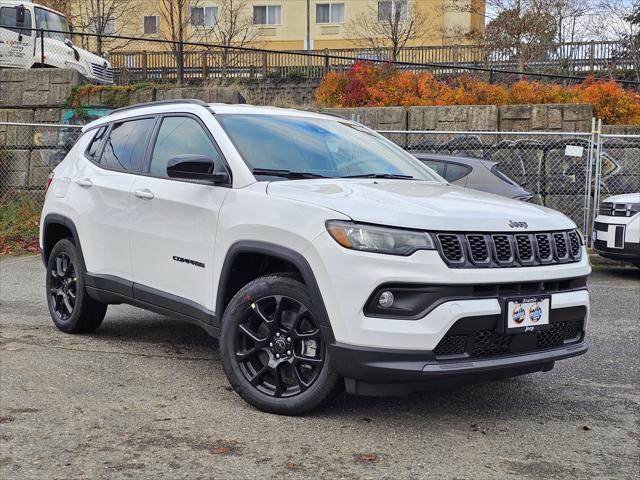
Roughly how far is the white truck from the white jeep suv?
12.6 meters

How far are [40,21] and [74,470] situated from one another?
60.1 feet

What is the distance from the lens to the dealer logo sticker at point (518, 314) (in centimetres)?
374

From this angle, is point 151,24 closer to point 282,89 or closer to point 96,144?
point 282,89

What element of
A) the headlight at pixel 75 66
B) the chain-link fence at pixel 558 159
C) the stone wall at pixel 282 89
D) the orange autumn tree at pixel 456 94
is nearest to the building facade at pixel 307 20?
the stone wall at pixel 282 89

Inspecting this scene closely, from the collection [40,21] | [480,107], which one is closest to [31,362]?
[480,107]

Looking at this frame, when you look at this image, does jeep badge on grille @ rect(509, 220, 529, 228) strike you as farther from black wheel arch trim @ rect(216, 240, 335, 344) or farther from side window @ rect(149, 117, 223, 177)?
side window @ rect(149, 117, 223, 177)

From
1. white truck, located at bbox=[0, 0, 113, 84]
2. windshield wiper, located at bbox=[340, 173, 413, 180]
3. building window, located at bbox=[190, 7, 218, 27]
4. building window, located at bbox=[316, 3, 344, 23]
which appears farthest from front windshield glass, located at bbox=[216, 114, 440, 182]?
building window, located at bbox=[316, 3, 344, 23]

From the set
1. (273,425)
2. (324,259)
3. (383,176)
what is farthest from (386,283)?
(383,176)

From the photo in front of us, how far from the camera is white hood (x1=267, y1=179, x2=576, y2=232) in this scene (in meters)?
3.69

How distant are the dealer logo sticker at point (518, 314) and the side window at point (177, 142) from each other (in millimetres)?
2109

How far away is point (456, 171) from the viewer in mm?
9938

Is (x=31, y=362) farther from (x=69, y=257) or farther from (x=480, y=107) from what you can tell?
(x=480, y=107)

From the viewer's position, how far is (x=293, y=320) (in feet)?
13.0

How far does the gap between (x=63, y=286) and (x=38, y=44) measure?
1331cm
